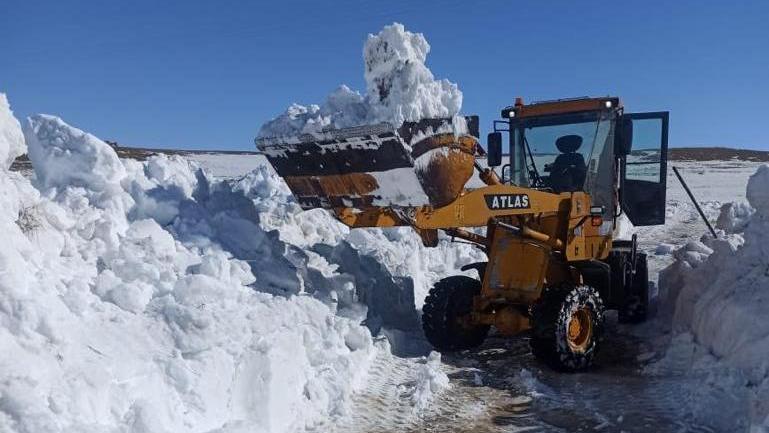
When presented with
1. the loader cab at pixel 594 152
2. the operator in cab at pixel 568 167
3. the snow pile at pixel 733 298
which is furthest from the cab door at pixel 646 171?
the snow pile at pixel 733 298

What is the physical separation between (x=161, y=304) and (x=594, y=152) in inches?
170

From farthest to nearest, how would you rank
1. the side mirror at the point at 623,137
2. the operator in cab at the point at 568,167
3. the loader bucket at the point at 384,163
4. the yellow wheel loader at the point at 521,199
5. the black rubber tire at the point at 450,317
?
the operator in cab at the point at 568,167 < the black rubber tire at the point at 450,317 < the side mirror at the point at 623,137 < the yellow wheel loader at the point at 521,199 < the loader bucket at the point at 384,163

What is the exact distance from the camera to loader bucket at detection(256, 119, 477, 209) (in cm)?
584

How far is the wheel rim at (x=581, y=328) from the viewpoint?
Result: 6.50 metres

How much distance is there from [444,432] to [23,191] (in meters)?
3.42

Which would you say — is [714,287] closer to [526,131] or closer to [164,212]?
[526,131]

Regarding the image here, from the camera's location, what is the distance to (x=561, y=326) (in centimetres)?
621

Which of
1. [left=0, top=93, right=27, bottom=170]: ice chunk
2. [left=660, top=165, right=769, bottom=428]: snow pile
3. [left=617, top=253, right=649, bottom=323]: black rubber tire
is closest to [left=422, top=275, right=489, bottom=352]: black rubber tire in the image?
[left=617, top=253, right=649, bottom=323]: black rubber tire

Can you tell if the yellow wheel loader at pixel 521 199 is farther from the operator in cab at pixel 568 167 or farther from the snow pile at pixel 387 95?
the snow pile at pixel 387 95

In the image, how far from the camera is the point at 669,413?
5.18 meters

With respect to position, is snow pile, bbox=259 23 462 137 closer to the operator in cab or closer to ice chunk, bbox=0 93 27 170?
the operator in cab

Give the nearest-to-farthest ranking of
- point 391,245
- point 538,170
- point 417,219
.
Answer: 1. point 417,219
2. point 538,170
3. point 391,245

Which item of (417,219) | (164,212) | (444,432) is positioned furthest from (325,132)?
(444,432)

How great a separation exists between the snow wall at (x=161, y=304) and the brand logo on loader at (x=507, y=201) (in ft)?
5.07
